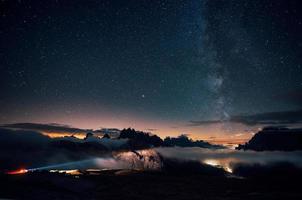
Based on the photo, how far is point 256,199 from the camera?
197375 mm

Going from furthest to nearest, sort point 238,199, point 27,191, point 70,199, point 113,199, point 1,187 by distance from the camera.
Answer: point 238,199
point 113,199
point 70,199
point 27,191
point 1,187

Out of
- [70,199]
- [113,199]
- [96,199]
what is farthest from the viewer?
[113,199]

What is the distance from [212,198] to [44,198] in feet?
425

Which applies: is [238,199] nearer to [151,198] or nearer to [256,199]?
[256,199]

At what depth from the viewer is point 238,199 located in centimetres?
19388

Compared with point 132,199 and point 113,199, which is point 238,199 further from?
point 113,199

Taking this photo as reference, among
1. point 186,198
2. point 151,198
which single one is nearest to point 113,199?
point 151,198

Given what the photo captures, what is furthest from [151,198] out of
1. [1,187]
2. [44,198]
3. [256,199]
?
[1,187]

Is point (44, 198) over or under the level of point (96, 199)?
over

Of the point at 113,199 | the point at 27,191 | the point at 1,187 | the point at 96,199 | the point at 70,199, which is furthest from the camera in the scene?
the point at 113,199

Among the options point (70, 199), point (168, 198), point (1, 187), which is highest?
point (1, 187)

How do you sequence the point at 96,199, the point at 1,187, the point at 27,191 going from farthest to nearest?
1. the point at 96,199
2. the point at 27,191
3. the point at 1,187

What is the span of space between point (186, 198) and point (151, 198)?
24.5 meters

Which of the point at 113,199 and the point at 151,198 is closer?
the point at 113,199
